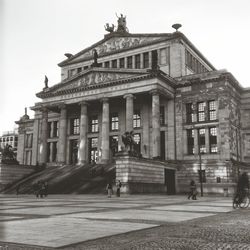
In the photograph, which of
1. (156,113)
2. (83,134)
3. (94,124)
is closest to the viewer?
(156,113)

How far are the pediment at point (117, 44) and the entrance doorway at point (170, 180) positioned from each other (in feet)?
70.9

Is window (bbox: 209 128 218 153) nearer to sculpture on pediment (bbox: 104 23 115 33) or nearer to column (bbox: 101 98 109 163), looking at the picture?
column (bbox: 101 98 109 163)

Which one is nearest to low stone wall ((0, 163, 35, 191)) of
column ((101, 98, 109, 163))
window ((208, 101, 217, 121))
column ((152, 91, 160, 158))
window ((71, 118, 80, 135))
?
window ((71, 118, 80, 135))

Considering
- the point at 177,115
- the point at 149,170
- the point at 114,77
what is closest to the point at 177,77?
the point at 177,115

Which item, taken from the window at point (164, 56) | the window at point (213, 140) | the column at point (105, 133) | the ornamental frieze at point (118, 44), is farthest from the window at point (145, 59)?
the window at point (213, 140)

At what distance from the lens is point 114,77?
176 ft

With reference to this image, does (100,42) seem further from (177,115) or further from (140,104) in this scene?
(177,115)

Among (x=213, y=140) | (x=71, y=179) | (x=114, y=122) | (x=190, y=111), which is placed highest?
(x=190, y=111)

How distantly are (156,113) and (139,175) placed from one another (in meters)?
11.2

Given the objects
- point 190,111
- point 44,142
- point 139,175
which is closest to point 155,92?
point 190,111

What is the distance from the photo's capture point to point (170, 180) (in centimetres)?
4991

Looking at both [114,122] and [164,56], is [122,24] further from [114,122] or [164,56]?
[114,122]

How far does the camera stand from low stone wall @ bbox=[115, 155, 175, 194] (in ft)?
129

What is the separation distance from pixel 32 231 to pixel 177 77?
157 feet
